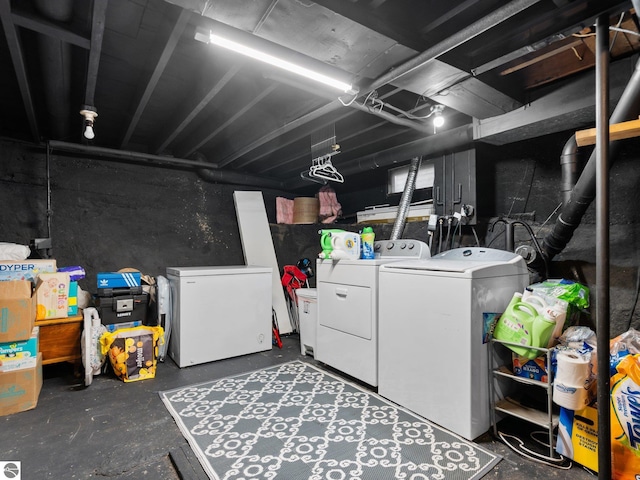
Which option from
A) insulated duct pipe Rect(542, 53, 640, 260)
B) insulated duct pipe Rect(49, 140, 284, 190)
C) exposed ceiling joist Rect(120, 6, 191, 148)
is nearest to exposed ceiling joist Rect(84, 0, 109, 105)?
exposed ceiling joist Rect(120, 6, 191, 148)

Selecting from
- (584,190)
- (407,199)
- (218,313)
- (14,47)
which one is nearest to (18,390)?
(218,313)

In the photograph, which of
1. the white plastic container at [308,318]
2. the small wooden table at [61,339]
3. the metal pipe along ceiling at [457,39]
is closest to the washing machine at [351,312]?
the white plastic container at [308,318]

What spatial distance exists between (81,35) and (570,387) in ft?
10.2

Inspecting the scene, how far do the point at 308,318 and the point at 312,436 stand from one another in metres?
1.43

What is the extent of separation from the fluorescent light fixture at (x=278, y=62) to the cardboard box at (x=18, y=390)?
244cm

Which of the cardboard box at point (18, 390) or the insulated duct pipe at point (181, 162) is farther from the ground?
the insulated duct pipe at point (181, 162)

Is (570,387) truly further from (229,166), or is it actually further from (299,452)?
(229,166)

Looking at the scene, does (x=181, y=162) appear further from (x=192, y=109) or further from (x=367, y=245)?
(x=367, y=245)

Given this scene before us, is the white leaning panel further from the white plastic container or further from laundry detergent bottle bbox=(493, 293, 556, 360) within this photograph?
laundry detergent bottle bbox=(493, 293, 556, 360)

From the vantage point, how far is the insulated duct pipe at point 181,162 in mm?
3432

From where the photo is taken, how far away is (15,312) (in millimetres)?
2100

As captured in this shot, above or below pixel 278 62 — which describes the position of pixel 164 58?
above

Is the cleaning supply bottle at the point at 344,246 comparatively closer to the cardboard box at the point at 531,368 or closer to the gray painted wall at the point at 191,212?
the gray painted wall at the point at 191,212

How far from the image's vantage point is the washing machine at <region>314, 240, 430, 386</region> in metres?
2.39
